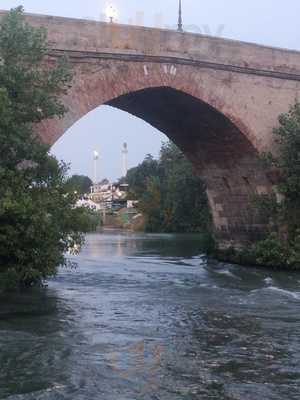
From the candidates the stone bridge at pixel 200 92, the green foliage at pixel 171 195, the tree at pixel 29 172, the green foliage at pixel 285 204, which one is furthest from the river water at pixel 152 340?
the green foliage at pixel 171 195

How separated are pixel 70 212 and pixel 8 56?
96.1 inches

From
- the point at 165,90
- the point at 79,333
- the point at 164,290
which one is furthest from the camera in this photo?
the point at 165,90

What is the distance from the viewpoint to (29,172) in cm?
1068

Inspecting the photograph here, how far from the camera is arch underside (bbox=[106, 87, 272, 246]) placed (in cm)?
1588

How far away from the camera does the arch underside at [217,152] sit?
1588cm

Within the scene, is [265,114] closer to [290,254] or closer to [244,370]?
[290,254]

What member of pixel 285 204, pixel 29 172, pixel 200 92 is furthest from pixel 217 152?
pixel 29 172

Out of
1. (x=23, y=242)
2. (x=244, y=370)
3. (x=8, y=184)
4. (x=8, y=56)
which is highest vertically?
(x=8, y=56)

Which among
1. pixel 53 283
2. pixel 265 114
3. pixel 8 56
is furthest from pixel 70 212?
pixel 265 114

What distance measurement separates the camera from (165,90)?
14.9 metres

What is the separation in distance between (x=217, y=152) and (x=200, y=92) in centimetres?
265

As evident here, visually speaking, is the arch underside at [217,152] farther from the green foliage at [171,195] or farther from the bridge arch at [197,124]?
the green foliage at [171,195]

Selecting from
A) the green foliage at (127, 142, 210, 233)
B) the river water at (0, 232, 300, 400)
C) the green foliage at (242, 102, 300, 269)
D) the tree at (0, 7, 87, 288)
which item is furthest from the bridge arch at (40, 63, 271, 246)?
the green foliage at (127, 142, 210, 233)

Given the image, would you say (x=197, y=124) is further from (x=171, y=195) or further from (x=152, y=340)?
(x=171, y=195)
